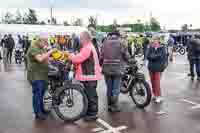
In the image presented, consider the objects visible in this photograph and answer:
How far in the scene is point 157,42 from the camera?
8.16 m

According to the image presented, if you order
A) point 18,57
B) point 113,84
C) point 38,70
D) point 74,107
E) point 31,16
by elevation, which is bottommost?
point 74,107

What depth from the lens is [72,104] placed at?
6625 millimetres

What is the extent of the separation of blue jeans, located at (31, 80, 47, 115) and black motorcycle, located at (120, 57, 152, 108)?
2.13 meters

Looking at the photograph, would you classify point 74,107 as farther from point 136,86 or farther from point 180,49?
point 180,49

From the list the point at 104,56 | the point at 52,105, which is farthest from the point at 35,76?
the point at 104,56

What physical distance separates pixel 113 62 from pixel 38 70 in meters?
1.58

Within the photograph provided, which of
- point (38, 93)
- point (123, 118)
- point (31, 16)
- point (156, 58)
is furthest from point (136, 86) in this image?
point (31, 16)

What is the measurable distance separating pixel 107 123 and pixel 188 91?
4198 millimetres

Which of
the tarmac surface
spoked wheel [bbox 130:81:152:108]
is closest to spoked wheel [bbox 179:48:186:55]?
the tarmac surface

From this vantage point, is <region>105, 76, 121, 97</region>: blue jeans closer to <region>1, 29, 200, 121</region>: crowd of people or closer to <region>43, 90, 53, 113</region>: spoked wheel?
<region>1, 29, 200, 121</region>: crowd of people

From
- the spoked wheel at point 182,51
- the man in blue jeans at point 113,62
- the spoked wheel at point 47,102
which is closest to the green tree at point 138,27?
the spoked wheel at point 182,51

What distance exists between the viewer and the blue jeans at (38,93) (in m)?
6.57

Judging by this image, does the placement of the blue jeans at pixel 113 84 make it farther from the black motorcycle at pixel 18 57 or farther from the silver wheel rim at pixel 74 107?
the black motorcycle at pixel 18 57

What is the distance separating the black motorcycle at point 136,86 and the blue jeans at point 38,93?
213 cm
